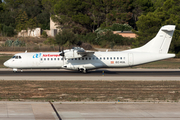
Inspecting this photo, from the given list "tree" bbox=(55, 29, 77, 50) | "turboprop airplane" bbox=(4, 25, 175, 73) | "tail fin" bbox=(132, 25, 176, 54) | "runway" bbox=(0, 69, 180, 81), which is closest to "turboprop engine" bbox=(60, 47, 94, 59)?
"turboprop airplane" bbox=(4, 25, 175, 73)

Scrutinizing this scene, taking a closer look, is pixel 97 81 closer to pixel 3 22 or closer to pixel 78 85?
pixel 78 85

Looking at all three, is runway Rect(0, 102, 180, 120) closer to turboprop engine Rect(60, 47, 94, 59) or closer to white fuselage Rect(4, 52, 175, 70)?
turboprop engine Rect(60, 47, 94, 59)

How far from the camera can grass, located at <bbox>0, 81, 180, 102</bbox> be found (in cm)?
1762

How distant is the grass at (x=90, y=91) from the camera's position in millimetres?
17625

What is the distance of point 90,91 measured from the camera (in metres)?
20.2

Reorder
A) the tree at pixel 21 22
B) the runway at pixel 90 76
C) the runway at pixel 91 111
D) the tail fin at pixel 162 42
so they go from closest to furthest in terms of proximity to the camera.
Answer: the runway at pixel 91 111 → the runway at pixel 90 76 → the tail fin at pixel 162 42 → the tree at pixel 21 22

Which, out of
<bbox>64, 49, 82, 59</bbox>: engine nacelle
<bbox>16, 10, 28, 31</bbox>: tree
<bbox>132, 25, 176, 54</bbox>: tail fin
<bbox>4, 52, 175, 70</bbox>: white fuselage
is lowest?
<bbox>4, 52, 175, 70</bbox>: white fuselage

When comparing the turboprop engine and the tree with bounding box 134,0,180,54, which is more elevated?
Result: the tree with bounding box 134,0,180,54

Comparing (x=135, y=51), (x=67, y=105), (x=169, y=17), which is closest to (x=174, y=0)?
(x=169, y=17)

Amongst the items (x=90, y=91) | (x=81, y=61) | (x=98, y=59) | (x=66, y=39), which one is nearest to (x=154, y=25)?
(x=66, y=39)

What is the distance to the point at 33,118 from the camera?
40.2 ft

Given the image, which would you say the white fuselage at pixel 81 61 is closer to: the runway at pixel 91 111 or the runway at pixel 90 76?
the runway at pixel 90 76

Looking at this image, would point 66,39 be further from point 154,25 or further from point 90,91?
point 90,91

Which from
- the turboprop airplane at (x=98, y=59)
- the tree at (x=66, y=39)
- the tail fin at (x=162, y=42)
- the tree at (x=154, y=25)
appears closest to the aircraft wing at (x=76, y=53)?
the turboprop airplane at (x=98, y=59)
